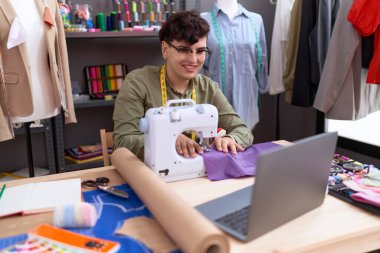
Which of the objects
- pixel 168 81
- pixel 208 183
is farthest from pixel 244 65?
pixel 208 183

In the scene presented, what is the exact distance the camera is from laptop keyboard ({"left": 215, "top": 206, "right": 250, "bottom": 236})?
935 mm

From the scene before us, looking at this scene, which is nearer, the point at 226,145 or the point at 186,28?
the point at 226,145

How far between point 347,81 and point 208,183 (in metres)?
1.57

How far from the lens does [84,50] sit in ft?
10.00

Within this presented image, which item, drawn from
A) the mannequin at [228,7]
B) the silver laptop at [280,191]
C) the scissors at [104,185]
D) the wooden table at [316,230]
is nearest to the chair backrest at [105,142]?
the scissors at [104,185]

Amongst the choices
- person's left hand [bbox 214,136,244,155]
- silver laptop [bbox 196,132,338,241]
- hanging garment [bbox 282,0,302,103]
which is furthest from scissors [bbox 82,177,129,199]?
hanging garment [bbox 282,0,302,103]

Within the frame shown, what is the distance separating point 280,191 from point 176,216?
0.86ft

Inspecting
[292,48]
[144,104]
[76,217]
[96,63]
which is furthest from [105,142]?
[292,48]

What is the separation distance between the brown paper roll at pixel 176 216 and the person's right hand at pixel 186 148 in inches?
6.7

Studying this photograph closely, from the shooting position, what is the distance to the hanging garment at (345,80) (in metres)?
2.33

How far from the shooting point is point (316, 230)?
0.96m

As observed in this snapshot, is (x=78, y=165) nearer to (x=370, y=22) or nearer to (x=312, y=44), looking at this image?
(x=312, y=44)

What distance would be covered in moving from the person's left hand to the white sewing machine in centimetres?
13

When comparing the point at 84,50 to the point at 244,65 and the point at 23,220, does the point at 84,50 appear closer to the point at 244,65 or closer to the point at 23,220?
the point at 244,65
